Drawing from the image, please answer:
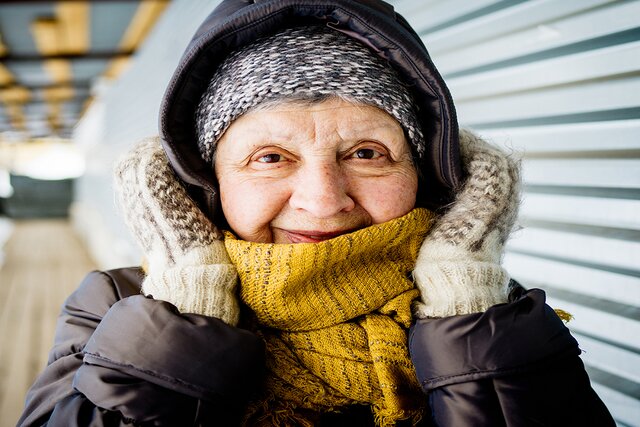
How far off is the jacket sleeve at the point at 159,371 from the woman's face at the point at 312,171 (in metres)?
0.31

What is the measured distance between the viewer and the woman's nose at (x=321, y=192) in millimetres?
1246

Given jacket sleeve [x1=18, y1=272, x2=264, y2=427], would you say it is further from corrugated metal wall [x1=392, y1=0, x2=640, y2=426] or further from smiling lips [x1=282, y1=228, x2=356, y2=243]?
corrugated metal wall [x1=392, y1=0, x2=640, y2=426]

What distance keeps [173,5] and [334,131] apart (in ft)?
16.7

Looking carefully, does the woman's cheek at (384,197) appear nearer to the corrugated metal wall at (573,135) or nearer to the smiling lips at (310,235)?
the smiling lips at (310,235)

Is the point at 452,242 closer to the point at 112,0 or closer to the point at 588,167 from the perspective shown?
the point at 588,167

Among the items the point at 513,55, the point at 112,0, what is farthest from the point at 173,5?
the point at 513,55

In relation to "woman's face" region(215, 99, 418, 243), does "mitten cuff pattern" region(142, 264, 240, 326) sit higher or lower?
lower

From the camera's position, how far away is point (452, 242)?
4.48 ft

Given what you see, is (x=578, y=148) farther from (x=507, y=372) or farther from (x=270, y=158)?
(x=270, y=158)

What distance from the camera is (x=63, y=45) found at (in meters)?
7.30

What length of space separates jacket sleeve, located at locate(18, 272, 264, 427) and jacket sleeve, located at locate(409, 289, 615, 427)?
1.35 ft

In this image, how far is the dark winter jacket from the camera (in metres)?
1.07

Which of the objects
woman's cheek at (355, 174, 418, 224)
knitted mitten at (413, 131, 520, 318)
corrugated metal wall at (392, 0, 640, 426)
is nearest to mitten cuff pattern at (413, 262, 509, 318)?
knitted mitten at (413, 131, 520, 318)

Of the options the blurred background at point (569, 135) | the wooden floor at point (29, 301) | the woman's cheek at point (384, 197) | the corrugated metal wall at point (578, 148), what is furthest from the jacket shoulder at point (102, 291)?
the wooden floor at point (29, 301)
